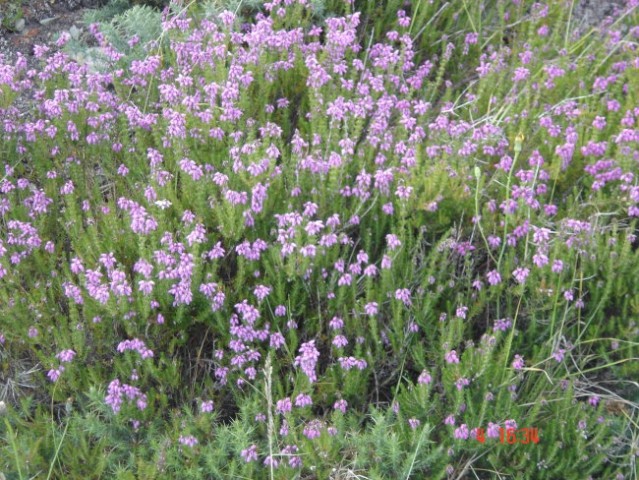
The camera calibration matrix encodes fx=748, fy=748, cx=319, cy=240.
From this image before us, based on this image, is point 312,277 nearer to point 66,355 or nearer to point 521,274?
point 521,274

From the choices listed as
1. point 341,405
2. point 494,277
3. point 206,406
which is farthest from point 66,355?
point 494,277

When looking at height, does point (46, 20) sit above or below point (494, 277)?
above

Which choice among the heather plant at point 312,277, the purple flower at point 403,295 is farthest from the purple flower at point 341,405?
the purple flower at point 403,295

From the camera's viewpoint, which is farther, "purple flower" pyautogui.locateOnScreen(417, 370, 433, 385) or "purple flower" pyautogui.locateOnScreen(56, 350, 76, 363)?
"purple flower" pyautogui.locateOnScreen(56, 350, 76, 363)

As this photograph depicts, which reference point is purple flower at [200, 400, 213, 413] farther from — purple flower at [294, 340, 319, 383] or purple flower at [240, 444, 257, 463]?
purple flower at [294, 340, 319, 383]

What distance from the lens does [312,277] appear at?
3.11 m

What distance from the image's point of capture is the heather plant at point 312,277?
275 cm

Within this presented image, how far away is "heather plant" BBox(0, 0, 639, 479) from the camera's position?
275 cm

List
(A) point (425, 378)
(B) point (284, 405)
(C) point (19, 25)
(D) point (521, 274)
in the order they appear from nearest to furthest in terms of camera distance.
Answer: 1. (A) point (425, 378)
2. (B) point (284, 405)
3. (D) point (521, 274)
4. (C) point (19, 25)

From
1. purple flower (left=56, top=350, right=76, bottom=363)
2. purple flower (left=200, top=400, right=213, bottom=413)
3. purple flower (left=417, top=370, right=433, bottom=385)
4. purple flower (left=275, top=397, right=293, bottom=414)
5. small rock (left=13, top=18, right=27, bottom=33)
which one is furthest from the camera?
small rock (left=13, top=18, right=27, bottom=33)

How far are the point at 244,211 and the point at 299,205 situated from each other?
0.30 metres

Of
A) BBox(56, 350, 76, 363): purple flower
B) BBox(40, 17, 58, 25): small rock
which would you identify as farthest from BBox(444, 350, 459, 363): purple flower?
BBox(40, 17, 58, 25): small rock

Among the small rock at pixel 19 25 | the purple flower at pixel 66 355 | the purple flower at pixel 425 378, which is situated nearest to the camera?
A: the purple flower at pixel 425 378

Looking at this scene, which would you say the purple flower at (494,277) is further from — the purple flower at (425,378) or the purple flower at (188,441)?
the purple flower at (188,441)
